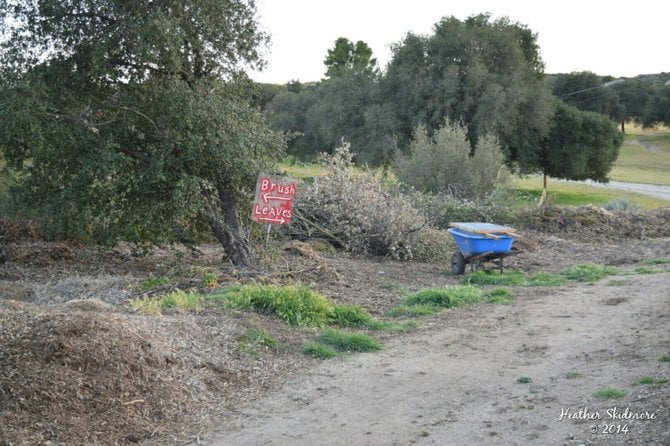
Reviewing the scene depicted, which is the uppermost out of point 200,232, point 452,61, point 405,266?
point 452,61

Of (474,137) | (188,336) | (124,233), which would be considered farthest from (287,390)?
(474,137)

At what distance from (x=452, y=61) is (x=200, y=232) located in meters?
24.5

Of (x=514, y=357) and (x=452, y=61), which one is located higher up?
(x=452, y=61)

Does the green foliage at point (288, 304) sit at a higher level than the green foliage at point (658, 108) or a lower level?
lower

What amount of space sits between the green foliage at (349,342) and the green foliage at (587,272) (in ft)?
21.5

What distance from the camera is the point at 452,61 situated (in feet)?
116

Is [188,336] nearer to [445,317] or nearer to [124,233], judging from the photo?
[445,317]

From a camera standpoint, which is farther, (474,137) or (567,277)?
(474,137)

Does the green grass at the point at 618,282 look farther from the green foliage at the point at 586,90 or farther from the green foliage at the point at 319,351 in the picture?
the green foliage at the point at 586,90

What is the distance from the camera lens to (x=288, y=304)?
30.6ft

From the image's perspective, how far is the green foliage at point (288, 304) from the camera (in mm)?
9172

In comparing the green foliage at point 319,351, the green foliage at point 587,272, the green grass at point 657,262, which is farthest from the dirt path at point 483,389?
the green grass at point 657,262

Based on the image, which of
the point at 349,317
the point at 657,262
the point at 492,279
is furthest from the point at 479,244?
the point at 349,317

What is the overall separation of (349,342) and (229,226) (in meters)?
5.30
